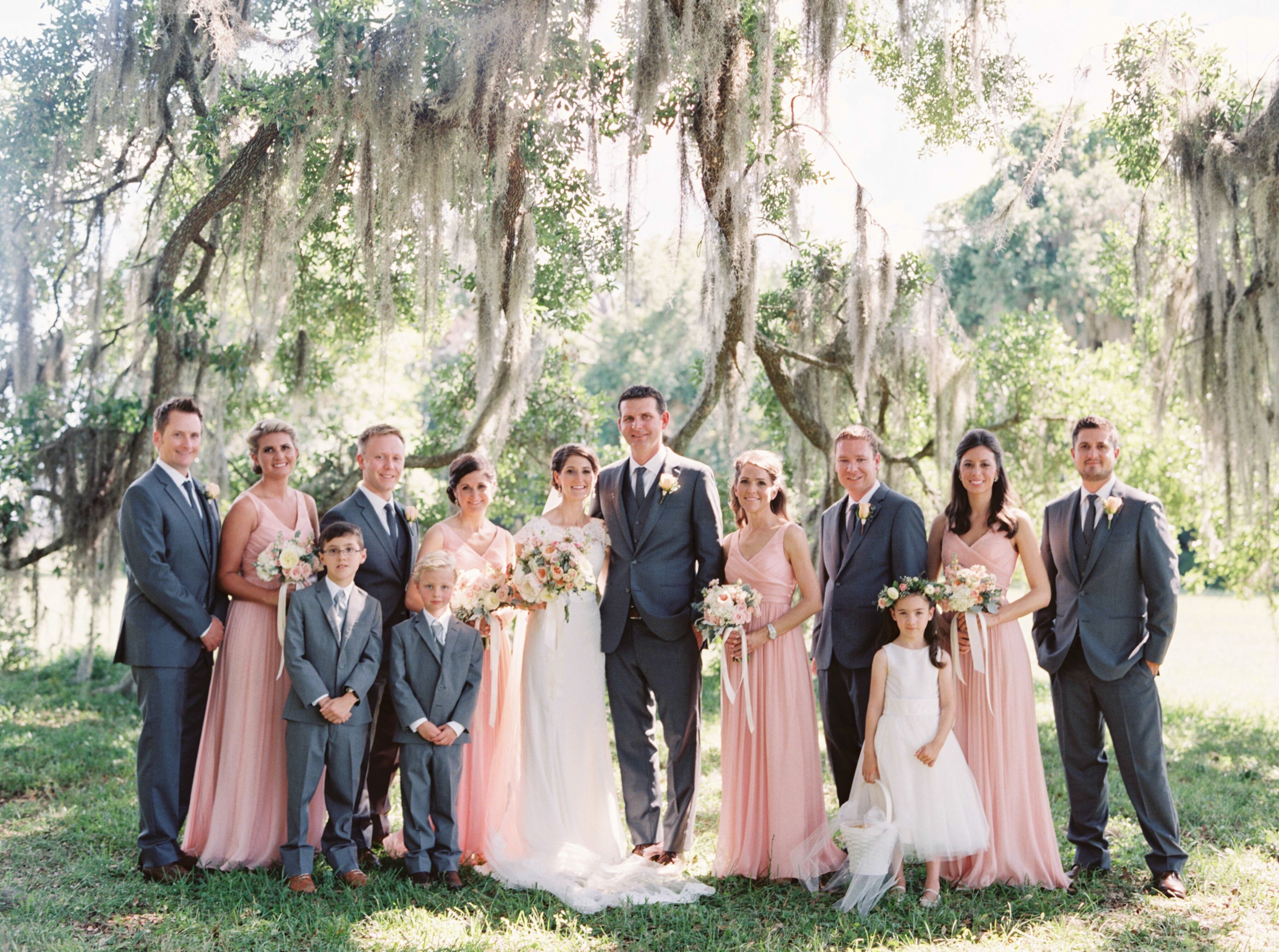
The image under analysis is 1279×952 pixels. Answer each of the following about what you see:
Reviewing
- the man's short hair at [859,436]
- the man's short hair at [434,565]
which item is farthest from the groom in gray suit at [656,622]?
the man's short hair at [434,565]

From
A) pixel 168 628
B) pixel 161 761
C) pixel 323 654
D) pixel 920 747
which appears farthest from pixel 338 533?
pixel 920 747

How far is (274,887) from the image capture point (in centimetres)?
420

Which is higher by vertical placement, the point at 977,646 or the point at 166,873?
the point at 977,646

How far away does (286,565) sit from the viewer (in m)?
4.30

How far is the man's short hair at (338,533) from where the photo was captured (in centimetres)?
445

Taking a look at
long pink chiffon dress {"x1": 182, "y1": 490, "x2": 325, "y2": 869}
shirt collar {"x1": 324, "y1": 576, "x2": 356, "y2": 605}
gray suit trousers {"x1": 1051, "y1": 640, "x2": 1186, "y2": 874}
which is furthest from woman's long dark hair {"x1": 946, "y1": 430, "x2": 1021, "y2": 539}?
long pink chiffon dress {"x1": 182, "y1": 490, "x2": 325, "y2": 869}

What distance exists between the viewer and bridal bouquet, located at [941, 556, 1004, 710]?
422 centimetres

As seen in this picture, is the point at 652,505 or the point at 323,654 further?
the point at 652,505

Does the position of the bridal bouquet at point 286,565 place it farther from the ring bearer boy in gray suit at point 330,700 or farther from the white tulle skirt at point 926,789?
the white tulle skirt at point 926,789

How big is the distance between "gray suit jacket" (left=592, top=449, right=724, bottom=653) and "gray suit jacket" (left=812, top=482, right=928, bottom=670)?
2.00 feet

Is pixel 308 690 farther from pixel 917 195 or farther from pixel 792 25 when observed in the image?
pixel 917 195

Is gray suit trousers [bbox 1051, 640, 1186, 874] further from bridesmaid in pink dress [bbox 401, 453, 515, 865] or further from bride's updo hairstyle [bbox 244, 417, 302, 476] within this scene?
bride's updo hairstyle [bbox 244, 417, 302, 476]

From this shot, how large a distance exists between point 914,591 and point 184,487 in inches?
131

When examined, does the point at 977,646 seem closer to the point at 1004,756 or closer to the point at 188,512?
the point at 1004,756
